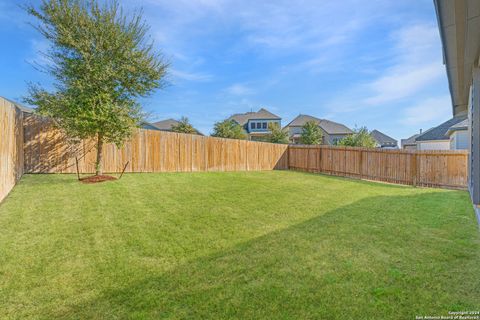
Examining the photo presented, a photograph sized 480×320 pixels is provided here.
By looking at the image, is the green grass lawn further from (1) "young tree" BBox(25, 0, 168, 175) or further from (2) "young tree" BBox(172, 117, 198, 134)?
(2) "young tree" BBox(172, 117, 198, 134)

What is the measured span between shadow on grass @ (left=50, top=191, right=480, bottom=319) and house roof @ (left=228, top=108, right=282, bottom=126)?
1197 inches

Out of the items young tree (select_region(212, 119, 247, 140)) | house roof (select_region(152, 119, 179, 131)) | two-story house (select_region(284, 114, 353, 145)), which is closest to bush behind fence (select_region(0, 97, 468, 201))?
young tree (select_region(212, 119, 247, 140))

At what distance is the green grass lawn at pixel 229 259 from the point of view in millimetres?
2309

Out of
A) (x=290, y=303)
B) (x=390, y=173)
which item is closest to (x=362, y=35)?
(x=390, y=173)

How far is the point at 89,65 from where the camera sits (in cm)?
799

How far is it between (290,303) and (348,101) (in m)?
20.8

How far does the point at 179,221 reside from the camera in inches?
191

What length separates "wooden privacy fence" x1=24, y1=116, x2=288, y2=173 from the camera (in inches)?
338

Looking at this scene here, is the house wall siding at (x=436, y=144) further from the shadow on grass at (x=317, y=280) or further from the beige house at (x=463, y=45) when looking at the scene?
the shadow on grass at (x=317, y=280)

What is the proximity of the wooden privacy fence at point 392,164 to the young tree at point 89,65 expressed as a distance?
10514mm

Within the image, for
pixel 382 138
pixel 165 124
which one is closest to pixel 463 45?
pixel 165 124

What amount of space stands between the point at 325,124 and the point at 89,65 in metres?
31.8

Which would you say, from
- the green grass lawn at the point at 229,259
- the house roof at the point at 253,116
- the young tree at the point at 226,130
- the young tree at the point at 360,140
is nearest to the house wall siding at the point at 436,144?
the young tree at the point at 360,140

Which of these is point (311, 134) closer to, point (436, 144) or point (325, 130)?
point (325, 130)
